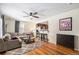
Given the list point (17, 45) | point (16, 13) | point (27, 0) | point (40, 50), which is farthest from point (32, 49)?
point (27, 0)

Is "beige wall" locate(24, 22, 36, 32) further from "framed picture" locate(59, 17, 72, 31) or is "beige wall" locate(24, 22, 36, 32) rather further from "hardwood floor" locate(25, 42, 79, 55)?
"framed picture" locate(59, 17, 72, 31)

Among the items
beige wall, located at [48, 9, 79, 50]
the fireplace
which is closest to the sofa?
beige wall, located at [48, 9, 79, 50]

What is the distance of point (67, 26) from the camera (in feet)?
8.23

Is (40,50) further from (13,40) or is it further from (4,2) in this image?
(4,2)

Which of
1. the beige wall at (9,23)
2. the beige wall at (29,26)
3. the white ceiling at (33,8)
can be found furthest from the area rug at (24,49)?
the white ceiling at (33,8)

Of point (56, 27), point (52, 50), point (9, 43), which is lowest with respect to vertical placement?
point (52, 50)

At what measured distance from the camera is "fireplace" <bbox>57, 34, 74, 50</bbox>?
254 centimetres

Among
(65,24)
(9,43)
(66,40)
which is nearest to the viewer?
(9,43)

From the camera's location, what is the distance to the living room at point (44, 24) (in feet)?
7.55

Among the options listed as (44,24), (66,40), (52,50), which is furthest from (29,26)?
(66,40)

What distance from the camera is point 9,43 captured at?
2400 millimetres

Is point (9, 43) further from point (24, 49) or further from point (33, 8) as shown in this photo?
point (33, 8)

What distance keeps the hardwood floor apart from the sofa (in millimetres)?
373
